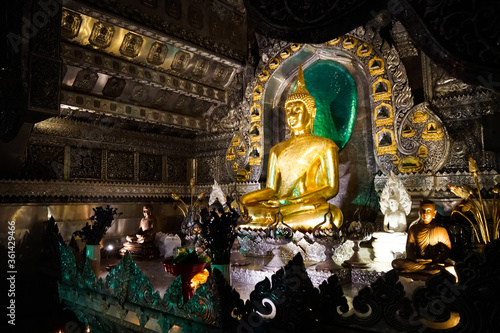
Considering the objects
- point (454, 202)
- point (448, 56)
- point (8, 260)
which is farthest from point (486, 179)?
point (8, 260)

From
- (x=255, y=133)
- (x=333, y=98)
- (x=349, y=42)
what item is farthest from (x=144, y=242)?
(x=349, y=42)

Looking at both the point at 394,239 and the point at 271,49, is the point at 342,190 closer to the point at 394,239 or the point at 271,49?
the point at 394,239

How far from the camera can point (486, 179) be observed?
3.44m

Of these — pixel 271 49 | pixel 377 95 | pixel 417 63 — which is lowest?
pixel 377 95

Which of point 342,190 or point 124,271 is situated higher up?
point 342,190

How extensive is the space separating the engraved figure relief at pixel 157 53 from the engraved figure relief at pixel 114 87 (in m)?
0.50

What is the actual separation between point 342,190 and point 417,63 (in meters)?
1.86

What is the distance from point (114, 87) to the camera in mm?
4781

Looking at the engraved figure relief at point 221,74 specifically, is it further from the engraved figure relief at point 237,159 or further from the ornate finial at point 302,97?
the ornate finial at point 302,97

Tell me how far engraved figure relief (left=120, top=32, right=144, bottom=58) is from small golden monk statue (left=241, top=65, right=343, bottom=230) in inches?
82.7

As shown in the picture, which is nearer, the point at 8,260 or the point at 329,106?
the point at 8,260

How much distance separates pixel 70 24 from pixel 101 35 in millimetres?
366

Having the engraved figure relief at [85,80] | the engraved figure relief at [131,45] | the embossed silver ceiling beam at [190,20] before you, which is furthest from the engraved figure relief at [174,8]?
the engraved figure relief at [85,80]

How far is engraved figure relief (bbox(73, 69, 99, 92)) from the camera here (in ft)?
14.3
